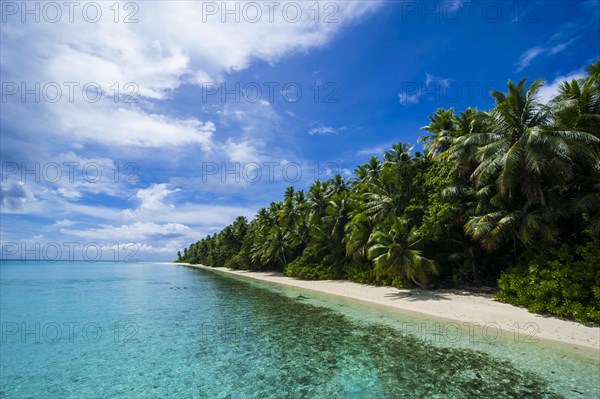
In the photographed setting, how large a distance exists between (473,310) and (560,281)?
4219mm

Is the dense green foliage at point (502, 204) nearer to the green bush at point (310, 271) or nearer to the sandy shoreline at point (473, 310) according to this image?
the sandy shoreline at point (473, 310)

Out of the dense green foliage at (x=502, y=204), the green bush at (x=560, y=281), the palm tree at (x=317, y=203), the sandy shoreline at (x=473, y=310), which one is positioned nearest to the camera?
the sandy shoreline at (x=473, y=310)

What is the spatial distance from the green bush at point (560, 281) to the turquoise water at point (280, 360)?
326 cm

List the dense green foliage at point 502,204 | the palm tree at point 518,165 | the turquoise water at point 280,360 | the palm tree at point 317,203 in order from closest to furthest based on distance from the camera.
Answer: the turquoise water at point 280,360 < the dense green foliage at point 502,204 < the palm tree at point 518,165 < the palm tree at point 317,203

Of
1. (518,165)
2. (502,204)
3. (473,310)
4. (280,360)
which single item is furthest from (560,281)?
(280,360)

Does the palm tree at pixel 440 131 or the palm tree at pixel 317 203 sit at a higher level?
the palm tree at pixel 440 131

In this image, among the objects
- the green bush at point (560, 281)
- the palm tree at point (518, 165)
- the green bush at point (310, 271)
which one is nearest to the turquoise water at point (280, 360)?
the green bush at point (560, 281)

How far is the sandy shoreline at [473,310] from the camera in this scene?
11.5 m

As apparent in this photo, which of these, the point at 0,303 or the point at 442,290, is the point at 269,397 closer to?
the point at 442,290

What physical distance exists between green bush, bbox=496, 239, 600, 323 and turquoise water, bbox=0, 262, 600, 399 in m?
3.26

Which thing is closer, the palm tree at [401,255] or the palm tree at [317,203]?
the palm tree at [401,255]

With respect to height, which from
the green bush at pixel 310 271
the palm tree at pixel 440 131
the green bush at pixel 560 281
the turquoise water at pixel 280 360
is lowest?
the green bush at pixel 310 271

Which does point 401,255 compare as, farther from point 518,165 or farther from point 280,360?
point 280,360

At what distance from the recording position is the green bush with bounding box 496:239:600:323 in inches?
490
